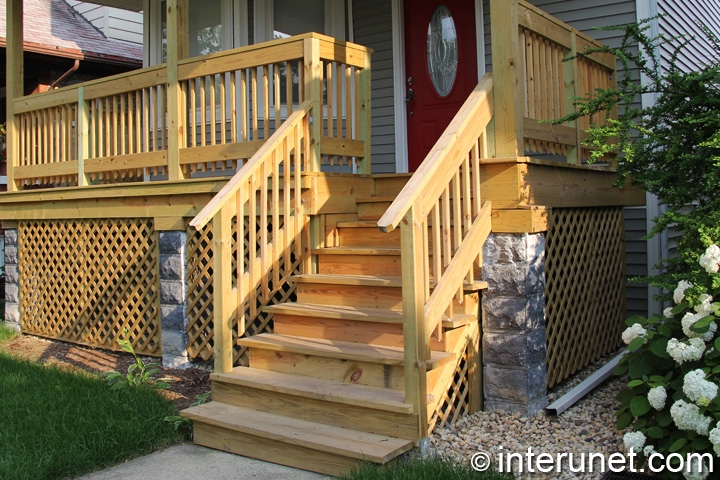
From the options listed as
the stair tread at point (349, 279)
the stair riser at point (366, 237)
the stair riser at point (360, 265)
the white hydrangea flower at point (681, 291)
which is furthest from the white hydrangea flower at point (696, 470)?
the stair riser at point (366, 237)

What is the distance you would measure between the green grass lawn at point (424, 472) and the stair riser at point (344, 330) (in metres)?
0.84

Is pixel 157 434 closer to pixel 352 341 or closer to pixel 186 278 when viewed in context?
pixel 352 341

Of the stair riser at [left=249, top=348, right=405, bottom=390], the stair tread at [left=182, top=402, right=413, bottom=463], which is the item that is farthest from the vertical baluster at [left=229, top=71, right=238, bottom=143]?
the stair tread at [left=182, top=402, right=413, bottom=463]

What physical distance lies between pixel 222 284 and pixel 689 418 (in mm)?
2682

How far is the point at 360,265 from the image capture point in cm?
509

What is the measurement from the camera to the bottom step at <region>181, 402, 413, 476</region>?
3604 millimetres

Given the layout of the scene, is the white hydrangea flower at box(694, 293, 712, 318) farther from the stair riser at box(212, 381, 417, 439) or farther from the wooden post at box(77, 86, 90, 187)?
the wooden post at box(77, 86, 90, 187)

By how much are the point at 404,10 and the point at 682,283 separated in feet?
15.5

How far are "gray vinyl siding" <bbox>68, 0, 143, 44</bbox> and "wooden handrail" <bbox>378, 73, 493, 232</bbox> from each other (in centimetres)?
1118

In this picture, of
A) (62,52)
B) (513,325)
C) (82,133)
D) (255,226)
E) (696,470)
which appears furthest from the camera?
(62,52)

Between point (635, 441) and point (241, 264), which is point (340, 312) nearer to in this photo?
point (241, 264)

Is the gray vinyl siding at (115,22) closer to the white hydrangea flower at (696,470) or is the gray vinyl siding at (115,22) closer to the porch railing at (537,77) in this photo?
the porch railing at (537,77)

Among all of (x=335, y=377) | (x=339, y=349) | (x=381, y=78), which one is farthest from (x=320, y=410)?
(x=381, y=78)

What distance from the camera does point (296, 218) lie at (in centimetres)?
523
